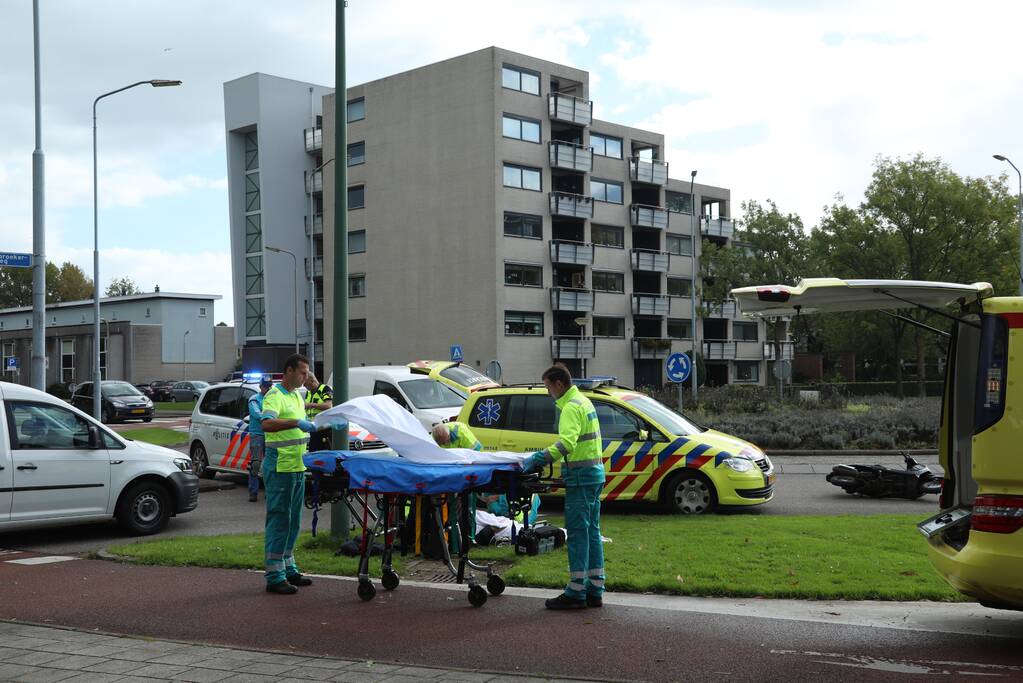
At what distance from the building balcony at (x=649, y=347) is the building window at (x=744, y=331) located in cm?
916

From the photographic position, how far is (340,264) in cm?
1062

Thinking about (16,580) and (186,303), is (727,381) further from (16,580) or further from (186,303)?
(16,580)

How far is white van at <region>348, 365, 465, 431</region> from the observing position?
17906 mm

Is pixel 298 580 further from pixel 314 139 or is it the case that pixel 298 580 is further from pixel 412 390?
pixel 314 139

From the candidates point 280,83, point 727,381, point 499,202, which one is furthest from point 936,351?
point 280,83

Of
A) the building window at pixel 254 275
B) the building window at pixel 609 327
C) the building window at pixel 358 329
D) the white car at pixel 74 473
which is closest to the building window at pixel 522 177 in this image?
the building window at pixel 609 327

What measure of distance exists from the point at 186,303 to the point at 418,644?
250 feet

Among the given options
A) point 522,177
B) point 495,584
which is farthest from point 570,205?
point 495,584

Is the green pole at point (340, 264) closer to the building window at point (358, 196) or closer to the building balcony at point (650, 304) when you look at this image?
the building window at point (358, 196)

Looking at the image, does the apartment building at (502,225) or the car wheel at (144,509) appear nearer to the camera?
the car wheel at (144,509)

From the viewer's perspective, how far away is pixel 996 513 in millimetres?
5801

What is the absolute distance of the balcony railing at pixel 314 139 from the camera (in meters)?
64.6

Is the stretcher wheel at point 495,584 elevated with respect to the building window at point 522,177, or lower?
lower

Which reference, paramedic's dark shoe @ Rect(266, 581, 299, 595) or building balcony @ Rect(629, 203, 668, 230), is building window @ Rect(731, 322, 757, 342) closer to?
building balcony @ Rect(629, 203, 668, 230)
